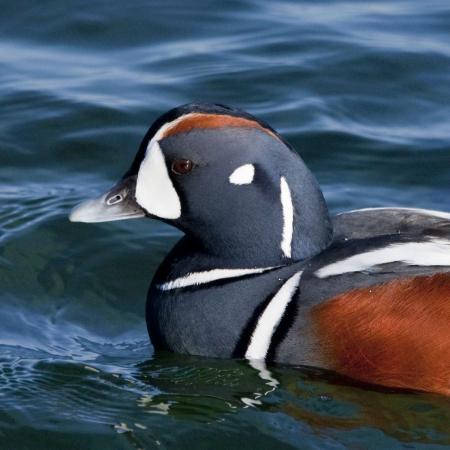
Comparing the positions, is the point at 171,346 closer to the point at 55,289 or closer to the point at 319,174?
the point at 55,289

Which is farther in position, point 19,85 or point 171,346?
point 19,85

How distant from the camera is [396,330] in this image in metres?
5.65

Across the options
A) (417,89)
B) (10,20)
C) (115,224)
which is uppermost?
(10,20)

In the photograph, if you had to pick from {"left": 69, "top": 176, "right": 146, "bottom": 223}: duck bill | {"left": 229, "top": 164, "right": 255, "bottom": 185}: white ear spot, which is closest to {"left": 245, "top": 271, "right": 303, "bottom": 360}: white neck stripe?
{"left": 229, "top": 164, "right": 255, "bottom": 185}: white ear spot

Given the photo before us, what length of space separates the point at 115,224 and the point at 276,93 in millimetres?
2711

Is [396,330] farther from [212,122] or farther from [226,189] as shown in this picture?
[212,122]

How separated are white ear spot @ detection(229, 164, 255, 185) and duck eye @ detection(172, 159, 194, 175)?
21 centimetres

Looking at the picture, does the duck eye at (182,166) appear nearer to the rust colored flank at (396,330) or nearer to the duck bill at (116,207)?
the duck bill at (116,207)

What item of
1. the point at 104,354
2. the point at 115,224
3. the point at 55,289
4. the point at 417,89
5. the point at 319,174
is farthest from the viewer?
the point at 417,89

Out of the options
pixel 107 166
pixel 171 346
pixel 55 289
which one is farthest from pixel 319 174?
pixel 171 346

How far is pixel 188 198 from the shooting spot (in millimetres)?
6086

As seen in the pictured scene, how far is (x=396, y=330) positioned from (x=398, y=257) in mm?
368

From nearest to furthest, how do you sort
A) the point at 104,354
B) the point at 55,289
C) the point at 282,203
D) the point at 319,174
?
the point at 282,203
the point at 104,354
the point at 55,289
the point at 319,174

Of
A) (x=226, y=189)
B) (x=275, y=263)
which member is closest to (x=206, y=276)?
(x=275, y=263)
